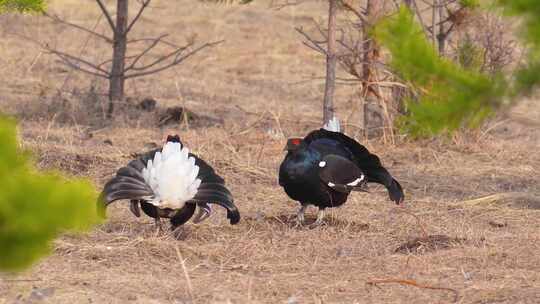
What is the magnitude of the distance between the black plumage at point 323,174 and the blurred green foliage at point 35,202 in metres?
4.30

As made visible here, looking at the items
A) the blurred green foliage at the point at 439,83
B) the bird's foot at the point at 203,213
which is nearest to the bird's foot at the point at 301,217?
the bird's foot at the point at 203,213

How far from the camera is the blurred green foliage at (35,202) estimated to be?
2729 mm

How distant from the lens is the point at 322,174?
7.15 metres

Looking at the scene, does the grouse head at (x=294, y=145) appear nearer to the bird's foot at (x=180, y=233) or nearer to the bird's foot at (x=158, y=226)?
the bird's foot at (x=180, y=233)

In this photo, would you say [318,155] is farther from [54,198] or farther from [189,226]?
[54,198]

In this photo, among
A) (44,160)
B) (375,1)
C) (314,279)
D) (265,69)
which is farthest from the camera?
(265,69)

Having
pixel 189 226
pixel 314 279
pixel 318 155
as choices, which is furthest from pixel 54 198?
pixel 318 155

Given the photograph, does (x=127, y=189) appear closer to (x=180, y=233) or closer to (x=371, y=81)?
(x=180, y=233)

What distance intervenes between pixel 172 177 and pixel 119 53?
15.9ft

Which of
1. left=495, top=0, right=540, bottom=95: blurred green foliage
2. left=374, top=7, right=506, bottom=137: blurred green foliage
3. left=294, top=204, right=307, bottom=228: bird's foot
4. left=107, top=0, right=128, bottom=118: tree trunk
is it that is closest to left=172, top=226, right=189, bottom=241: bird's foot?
left=294, top=204, right=307, bottom=228: bird's foot

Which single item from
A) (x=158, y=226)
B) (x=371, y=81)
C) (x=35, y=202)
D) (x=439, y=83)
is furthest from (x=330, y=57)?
(x=35, y=202)

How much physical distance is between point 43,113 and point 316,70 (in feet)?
18.4

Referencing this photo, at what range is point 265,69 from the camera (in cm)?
1576

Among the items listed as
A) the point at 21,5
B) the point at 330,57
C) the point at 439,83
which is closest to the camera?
the point at 439,83
